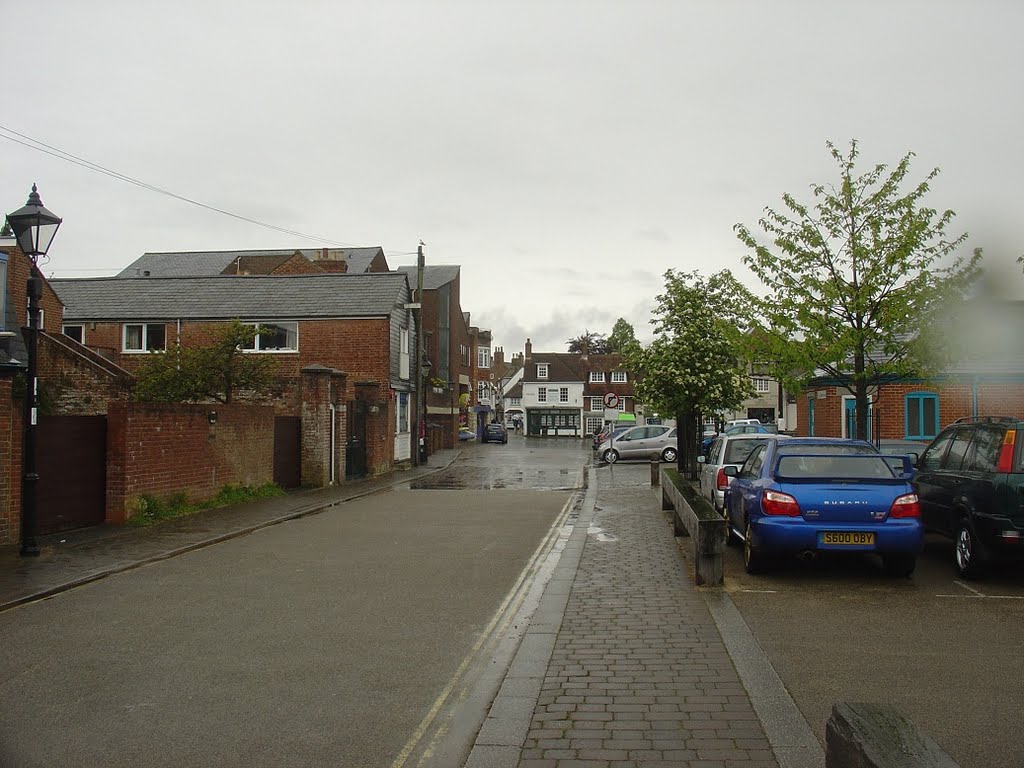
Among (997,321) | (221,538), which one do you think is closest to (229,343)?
(221,538)

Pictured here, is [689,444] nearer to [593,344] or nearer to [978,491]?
[978,491]

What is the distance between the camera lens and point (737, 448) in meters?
15.3

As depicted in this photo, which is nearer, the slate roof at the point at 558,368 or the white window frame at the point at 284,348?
the white window frame at the point at 284,348

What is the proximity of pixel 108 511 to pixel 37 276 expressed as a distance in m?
4.53

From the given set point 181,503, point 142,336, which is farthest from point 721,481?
point 142,336

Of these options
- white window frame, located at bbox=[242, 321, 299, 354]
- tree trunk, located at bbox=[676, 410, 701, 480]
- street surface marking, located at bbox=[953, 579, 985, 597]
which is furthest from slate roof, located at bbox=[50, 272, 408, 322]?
street surface marking, located at bbox=[953, 579, 985, 597]

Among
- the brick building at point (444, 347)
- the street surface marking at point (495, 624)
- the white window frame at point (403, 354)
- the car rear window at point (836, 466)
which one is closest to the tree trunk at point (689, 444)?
the street surface marking at point (495, 624)

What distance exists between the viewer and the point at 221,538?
1283 centimetres

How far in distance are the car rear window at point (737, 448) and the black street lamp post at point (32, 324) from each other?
34.0 feet

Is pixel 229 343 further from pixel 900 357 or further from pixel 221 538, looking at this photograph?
pixel 900 357

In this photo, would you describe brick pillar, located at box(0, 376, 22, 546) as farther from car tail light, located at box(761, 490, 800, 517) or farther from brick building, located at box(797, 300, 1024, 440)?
brick building, located at box(797, 300, 1024, 440)

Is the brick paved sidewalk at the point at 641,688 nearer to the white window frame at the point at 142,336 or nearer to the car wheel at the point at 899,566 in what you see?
the car wheel at the point at 899,566

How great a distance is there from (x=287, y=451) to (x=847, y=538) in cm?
1525

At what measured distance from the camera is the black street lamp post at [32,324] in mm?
10508
